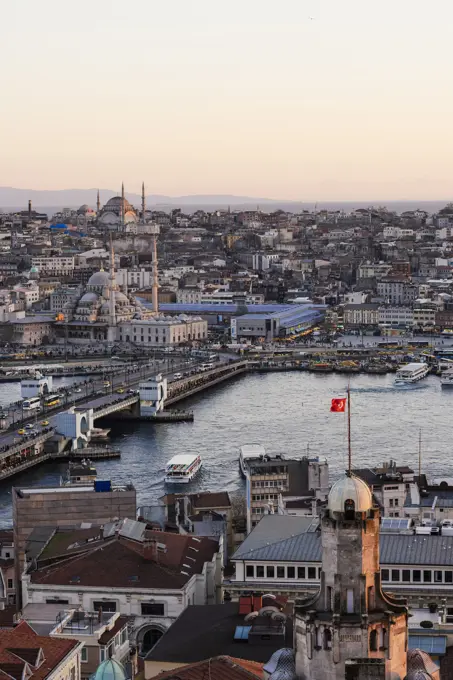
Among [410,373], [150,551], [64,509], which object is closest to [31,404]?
[410,373]

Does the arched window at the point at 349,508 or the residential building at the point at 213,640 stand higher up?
the arched window at the point at 349,508

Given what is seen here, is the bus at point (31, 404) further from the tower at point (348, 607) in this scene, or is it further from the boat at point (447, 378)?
the tower at point (348, 607)

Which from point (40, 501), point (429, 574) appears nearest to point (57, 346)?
point (40, 501)

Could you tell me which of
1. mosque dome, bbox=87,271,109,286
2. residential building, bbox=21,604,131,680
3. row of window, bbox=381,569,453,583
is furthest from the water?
mosque dome, bbox=87,271,109,286

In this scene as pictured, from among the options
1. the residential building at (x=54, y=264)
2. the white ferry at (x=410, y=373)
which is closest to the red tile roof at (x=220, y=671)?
the white ferry at (x=410, y=373)

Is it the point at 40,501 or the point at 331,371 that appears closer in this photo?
the point at 40,501

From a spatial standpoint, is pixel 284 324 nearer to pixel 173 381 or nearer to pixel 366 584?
pixel 173 381
